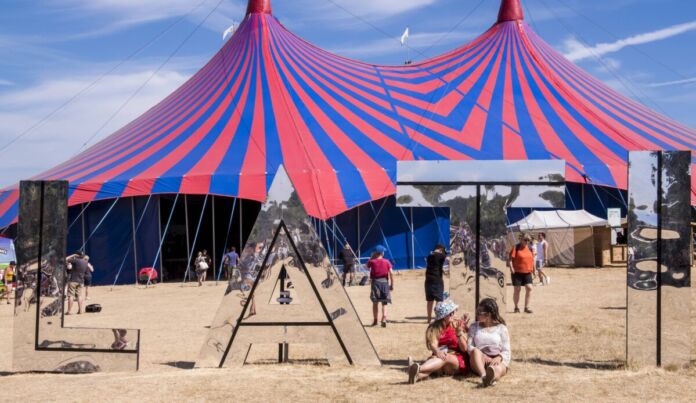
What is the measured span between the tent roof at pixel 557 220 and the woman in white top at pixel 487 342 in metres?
12.4

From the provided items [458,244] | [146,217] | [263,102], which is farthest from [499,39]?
[458,244]

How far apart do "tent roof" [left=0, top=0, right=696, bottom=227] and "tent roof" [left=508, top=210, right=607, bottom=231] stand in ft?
5.02

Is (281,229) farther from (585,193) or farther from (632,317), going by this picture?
(585,193)

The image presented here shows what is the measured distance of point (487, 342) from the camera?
6.01 metres

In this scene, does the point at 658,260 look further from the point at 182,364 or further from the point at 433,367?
the point at 182,364

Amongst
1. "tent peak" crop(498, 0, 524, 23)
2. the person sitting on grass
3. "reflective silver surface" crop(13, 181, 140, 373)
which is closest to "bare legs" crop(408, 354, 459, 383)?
the person sitting on grass

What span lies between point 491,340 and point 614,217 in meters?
12.4

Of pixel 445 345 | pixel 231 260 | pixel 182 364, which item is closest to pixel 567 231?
pixel 231 260

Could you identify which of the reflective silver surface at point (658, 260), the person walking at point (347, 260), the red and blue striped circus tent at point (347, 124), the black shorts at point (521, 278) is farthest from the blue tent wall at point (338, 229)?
the reflective silver surface at point (658, 260)

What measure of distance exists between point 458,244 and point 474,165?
70cm

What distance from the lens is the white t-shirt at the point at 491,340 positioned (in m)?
6.00

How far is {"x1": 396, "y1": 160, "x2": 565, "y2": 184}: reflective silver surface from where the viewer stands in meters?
7.07

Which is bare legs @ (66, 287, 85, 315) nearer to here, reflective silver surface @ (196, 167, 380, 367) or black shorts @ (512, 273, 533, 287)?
reflective silver surface @ (196, 167, 380, 367)

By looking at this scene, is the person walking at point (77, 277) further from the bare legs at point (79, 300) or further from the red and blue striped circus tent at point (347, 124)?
the red and blue striped circus tent at point (347, 124)
